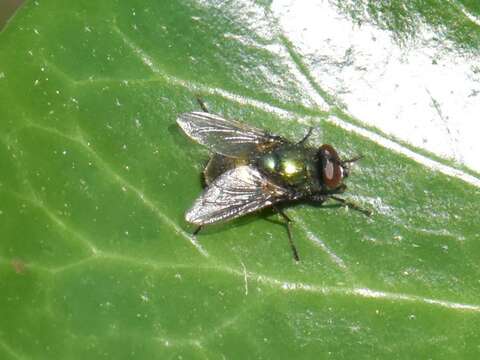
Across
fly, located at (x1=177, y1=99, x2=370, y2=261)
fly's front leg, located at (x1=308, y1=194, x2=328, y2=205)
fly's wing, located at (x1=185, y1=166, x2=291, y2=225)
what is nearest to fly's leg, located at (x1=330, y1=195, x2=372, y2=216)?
fly, located at (x1=177, y1=99, x2=370, y2=261)

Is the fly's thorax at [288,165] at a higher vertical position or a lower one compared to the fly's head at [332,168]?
lower

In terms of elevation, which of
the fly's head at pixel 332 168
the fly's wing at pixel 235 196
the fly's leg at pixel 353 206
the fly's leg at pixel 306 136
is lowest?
the fly's wing at pixel 235 196

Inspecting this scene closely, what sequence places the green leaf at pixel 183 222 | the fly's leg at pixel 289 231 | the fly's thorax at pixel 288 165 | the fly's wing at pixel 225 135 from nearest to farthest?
the green leaf at pixel 183 222, the fly's leg at pixel 289 231, the fly's wing at pixel 225 135, the fly's thorax at pixel 288 165

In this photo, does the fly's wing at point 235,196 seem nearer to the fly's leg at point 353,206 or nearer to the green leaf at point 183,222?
the green leaf at point 183,222

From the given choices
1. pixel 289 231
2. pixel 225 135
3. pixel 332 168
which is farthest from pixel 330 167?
pixel 225 135

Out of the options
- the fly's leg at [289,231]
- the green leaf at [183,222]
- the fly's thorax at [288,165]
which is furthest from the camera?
the fly's thorax at [288,165]

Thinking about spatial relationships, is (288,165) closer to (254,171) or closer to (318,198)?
(254,171)

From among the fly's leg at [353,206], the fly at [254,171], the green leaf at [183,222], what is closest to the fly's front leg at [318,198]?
the fly at [254,171]
